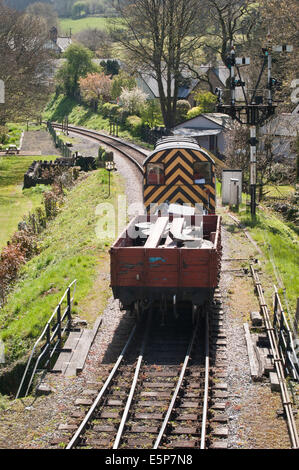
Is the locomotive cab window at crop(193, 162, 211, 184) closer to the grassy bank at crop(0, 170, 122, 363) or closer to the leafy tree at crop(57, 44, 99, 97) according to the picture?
the grassy bank at crop(0, 170, 122, 363)

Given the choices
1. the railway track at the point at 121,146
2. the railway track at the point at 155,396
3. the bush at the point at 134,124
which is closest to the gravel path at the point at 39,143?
the railway track at the point at 121,146

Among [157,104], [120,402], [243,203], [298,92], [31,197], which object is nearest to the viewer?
[120,402]

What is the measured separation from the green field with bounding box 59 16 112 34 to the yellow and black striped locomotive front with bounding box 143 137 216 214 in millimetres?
140614

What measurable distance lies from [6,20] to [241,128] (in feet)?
89.0

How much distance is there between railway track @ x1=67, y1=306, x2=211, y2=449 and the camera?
9.22 m

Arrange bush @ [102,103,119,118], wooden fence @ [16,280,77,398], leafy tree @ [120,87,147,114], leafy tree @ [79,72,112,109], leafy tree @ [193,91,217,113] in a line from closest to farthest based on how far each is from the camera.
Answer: wooden fence @ [16,280,77,398] < leafy tree @ [193,91,217,113] < leafy tree @ [120,87,147,114] < bush @ [102,103,119,118] < leafy tree @ [79,72,112,109]

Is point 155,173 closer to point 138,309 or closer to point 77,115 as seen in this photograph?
point 138,309

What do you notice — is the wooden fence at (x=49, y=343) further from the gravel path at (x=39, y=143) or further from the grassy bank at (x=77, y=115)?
the gravel path at (x=39, y=143)

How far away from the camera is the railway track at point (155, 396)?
9219mm

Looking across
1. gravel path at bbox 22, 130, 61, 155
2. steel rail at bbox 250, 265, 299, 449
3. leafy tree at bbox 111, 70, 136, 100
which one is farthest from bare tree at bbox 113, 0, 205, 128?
steel rail at bbox 250, 265, 299, 449

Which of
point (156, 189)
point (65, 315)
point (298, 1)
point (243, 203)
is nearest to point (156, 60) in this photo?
point (298, 1)

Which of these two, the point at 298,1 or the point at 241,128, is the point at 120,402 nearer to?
the point at 241,128

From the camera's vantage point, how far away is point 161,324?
13602 millimetres

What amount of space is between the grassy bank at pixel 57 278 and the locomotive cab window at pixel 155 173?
2.69m
